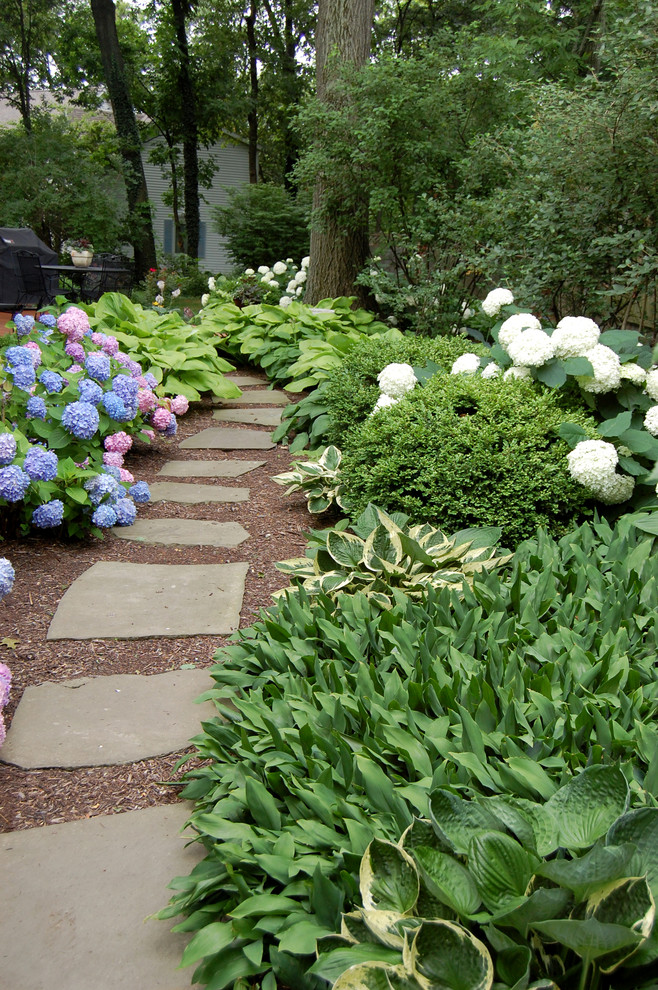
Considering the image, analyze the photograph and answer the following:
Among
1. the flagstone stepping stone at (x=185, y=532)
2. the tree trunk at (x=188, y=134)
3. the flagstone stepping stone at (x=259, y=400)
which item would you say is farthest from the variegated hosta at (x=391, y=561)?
the tree trunk at (x=188, y=134)

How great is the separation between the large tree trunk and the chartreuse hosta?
6352 mm

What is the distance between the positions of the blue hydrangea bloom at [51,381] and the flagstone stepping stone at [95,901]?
2.23m

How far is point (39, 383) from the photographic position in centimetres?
364

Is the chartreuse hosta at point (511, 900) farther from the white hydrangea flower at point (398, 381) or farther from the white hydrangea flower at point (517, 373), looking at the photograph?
the white hydrangea flower at point (398, 381)

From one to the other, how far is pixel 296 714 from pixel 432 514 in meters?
1.39

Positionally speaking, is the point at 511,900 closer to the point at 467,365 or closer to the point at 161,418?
the point at 467,365

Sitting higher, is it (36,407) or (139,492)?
(36,407)

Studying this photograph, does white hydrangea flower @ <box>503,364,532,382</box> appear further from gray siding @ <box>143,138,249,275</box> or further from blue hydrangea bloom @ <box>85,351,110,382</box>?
gray siding @ <box>143,138,249,275</box>

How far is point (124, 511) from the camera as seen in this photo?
362 centimetres

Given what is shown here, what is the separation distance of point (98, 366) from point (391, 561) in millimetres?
2098

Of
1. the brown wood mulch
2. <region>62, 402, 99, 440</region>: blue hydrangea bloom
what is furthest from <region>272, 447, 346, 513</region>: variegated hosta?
<region>62, 402, 99, 440</region>: blue hydrangea bloom

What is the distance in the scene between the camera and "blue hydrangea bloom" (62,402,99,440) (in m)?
3.47

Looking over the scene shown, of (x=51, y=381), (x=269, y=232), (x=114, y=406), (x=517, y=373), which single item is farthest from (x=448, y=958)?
(x=269, y=232)

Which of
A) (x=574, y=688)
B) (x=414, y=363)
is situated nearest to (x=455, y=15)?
(x=414, y=363)
